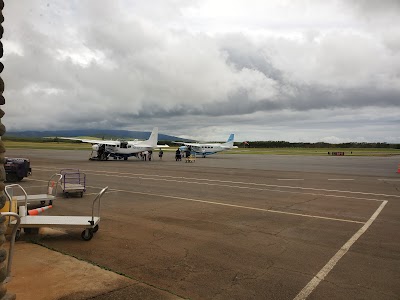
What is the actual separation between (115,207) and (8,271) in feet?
24.1

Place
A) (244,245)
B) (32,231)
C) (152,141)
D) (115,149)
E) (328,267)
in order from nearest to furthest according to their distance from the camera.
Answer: (328,267)
(244,245)
(32,231)
(115,149)
(152,141)

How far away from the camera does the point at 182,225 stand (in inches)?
388

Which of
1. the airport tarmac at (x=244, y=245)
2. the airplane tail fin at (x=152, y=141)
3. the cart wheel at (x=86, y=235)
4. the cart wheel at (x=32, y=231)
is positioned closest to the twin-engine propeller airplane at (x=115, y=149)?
the airplane tail fin at (x=152, y=141)

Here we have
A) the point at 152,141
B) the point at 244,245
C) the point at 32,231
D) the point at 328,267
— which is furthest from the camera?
the point at 152,141

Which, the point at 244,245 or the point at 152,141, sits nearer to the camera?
the point at 244,245

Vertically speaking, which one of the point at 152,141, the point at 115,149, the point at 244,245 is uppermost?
the point at 152,141

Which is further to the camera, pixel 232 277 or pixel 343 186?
pixel 343 186

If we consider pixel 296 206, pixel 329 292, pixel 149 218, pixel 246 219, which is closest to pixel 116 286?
pixel 329 292

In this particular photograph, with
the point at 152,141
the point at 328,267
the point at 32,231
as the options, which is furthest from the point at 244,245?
the point at 152,141

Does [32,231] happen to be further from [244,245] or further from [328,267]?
[328,267]

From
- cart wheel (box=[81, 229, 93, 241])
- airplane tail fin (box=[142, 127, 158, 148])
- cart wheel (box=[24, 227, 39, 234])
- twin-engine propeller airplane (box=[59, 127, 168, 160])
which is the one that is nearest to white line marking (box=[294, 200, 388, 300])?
cart wheel (box=[81, 229, 93, 241])

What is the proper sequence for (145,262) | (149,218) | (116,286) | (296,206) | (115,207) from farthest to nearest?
(296,206) → (115,207) → (149,218) → (145,262) → (116,286)

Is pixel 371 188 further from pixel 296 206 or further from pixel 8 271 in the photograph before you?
pixel 8 271

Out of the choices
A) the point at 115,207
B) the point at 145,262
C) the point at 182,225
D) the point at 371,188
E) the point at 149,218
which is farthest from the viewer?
the point at 371,188
